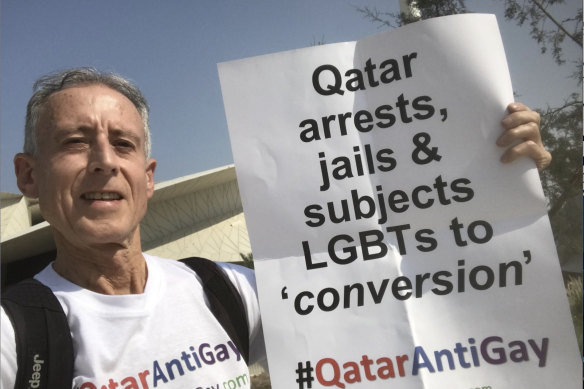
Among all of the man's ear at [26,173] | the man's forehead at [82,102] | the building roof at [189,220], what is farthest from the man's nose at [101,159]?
the building roof at [189,220]

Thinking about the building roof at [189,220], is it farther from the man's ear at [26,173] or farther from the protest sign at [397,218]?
the protest sign at [397,218]

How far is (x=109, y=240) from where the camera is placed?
1.75 m

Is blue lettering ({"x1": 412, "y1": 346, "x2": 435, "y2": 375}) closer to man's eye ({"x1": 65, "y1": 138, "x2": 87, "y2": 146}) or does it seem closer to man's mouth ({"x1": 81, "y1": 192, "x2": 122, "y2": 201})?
man's mouth ({"x1": 81, "y1": 192, "x2": 122, "y2": 201})

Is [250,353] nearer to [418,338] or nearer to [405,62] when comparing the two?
[418,338]

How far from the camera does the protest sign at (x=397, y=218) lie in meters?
1.61

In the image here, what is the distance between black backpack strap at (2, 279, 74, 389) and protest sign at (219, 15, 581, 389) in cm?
59

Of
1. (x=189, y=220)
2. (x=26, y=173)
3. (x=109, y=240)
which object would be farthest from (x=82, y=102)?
(x=189, y=220)

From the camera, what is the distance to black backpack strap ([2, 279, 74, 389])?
57.6 inches

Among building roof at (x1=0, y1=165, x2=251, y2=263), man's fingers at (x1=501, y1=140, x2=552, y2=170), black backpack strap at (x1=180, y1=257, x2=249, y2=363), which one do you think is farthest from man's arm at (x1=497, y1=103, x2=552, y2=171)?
building roof at (x1=0, y1=165, x2=251, y2=263)

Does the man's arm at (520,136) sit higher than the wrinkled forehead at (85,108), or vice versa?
the wrinkled forehead at (85,108)

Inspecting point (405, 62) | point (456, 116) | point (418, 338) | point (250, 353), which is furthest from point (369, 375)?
point (405, 62)

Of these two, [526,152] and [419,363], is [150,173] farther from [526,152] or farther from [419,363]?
[526,152]

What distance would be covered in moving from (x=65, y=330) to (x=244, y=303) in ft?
1.99

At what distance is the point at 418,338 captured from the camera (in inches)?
63.9
